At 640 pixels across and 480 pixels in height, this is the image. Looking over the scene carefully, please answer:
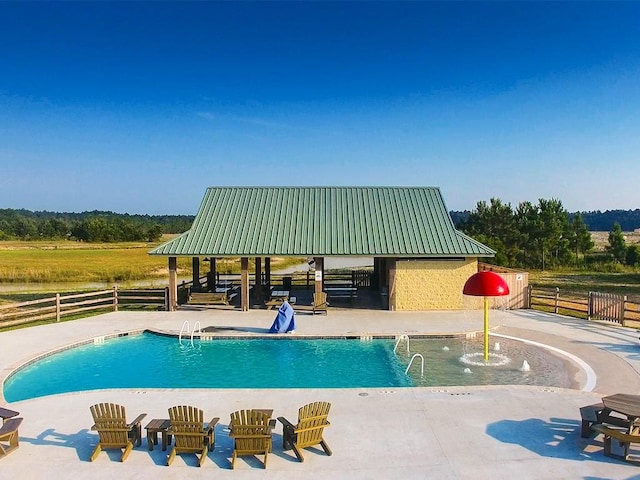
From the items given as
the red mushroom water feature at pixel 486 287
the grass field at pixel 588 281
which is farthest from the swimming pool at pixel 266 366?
the grass field at pixel 588 281

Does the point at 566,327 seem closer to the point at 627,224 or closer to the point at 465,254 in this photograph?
the point at 465,254

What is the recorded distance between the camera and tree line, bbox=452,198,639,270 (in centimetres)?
4391

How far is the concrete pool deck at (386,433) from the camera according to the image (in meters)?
7.54

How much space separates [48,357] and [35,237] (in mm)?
101467

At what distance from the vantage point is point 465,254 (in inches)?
811

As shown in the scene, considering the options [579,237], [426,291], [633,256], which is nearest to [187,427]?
[426,291]

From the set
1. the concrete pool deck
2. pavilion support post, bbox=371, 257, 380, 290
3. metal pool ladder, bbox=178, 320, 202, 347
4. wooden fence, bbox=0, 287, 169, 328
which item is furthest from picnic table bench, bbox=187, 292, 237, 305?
pavilion support post, bbox=371, 257, 380, 290

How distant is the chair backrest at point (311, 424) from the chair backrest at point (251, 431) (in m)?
0.53

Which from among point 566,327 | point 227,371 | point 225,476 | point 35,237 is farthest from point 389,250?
point 35,237

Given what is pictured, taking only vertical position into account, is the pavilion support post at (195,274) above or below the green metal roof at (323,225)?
below

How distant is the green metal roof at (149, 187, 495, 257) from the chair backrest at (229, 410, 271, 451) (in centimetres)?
1284

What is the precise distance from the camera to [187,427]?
311 inches

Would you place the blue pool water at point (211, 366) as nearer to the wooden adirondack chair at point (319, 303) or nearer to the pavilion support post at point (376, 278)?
the wooden adirondack chair at point (319, 303)

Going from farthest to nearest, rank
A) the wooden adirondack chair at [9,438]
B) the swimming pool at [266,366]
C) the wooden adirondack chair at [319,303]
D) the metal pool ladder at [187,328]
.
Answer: the wooden adirondack chair at [319,303] → the metal pool ladder at [187,328] → the swimming pool at [266,366] → the wooden adirondack chair at [9,438]
